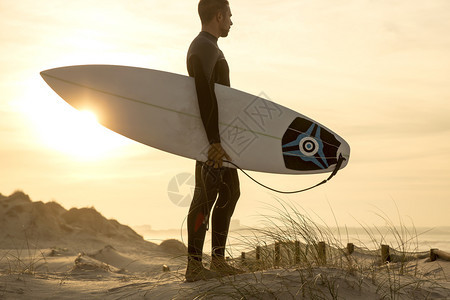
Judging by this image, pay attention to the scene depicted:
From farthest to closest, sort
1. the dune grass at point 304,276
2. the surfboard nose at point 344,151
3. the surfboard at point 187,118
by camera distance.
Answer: the surfboard nose at point 344,151 → the surfboard at point 187,118 → the dune grass at point 304,276

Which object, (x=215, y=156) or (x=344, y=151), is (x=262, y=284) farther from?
(x=344, y=151)

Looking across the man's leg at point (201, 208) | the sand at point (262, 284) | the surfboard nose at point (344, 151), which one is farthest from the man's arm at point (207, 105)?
the surfboard nose at point (344, 151)

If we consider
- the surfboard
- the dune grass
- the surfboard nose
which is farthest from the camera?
the surfboard nose

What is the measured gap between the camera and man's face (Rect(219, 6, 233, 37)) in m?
3.93

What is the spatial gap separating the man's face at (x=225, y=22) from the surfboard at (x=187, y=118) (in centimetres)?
46

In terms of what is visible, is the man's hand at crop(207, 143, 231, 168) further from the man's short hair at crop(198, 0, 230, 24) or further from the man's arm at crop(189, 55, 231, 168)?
the man's short hair at crop(198, 0, 230, 24)

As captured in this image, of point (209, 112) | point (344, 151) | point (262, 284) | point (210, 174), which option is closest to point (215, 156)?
point (210, 174)

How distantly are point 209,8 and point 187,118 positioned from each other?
0.91 metres

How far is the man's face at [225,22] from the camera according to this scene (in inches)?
155

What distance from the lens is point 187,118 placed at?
167 inches

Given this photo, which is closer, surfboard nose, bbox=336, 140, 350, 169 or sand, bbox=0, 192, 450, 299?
sand, bbox=0, 192, 450, 299

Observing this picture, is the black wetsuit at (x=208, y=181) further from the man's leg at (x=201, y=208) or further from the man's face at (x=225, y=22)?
the man's face at (x=225, y=22)

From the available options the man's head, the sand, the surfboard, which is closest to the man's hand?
the surfboard

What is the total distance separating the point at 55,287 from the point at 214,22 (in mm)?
2409
